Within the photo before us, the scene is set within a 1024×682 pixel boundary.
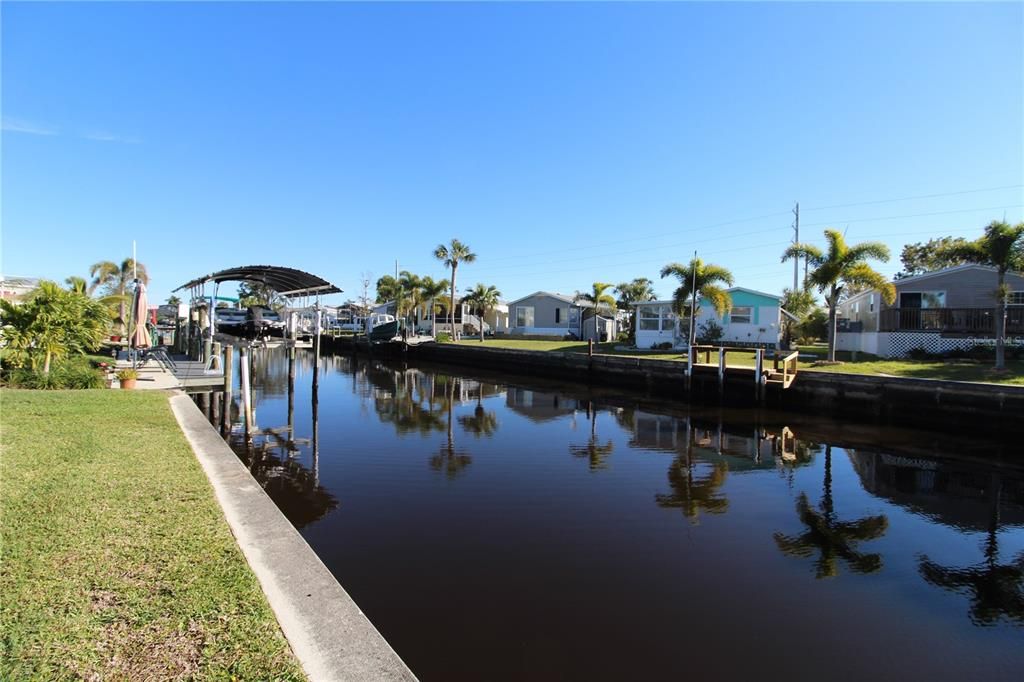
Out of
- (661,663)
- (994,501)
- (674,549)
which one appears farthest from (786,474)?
(661,663)

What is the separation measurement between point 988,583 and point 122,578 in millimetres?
8926

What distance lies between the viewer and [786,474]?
11.8 m

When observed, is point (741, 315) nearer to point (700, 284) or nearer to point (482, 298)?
point (700, 284)

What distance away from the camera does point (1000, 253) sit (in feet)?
66.6

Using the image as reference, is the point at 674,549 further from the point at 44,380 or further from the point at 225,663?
the point at 44,380

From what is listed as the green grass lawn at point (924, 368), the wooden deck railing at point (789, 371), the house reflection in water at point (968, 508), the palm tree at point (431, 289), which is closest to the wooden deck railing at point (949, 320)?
the green grass lawn at point (924, 368)

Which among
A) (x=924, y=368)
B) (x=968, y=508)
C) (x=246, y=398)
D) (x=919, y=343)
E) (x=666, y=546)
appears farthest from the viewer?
(x=919, y=343)

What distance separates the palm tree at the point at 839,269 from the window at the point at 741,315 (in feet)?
24.6

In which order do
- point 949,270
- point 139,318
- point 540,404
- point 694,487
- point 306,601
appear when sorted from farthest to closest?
1. point 949,270
2. point 540,404
3. point 139,318
4. point 694,487
5. point 306,601

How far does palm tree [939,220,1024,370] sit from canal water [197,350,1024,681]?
6938 mm

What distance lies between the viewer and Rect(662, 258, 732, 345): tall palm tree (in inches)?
1183

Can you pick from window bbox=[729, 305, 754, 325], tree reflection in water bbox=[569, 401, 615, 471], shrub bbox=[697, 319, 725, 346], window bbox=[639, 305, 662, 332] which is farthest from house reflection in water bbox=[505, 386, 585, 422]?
window bbox=[729, 305, 754, 325]

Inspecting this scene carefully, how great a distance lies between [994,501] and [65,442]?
15.1 meters

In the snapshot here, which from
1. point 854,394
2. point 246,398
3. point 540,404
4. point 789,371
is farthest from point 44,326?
point 854,394
